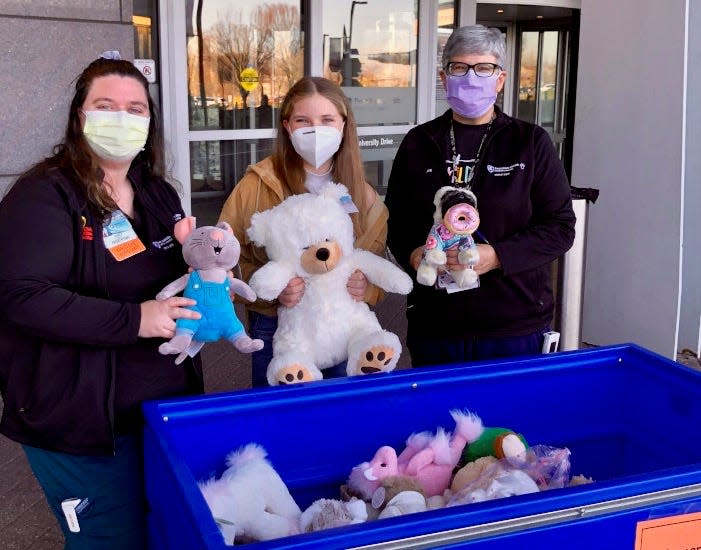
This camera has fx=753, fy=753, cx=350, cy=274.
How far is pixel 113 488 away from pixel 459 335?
4.01 ft

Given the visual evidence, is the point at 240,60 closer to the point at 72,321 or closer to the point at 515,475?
the point at 72,321

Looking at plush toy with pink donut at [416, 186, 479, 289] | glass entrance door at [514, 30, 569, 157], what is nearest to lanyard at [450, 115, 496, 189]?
plush toy with pink donut at [416, 186, 479, 289]

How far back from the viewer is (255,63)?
21.1 ft

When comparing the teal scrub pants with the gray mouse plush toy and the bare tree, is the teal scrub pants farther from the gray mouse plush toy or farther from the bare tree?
the bare tree

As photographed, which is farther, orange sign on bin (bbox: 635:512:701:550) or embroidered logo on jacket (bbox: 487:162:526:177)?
embroidered logo on jacket (bbox: 487:162:526:177)

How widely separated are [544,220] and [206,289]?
124 centimetres

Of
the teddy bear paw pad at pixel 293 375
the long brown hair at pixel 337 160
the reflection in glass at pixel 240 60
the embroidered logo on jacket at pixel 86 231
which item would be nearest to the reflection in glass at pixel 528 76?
the reflection in glass at pixel 240 60

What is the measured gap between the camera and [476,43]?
251 cm

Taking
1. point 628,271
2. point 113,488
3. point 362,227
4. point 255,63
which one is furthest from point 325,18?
point 113,488

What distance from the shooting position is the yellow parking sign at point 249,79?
6367mm

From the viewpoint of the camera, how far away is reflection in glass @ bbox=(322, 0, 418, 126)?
6988mm

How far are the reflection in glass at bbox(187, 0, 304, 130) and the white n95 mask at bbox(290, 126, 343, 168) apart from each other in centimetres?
383

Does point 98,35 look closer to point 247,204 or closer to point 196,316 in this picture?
point 247,204

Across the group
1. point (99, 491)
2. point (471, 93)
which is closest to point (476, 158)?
point (471, 93)
